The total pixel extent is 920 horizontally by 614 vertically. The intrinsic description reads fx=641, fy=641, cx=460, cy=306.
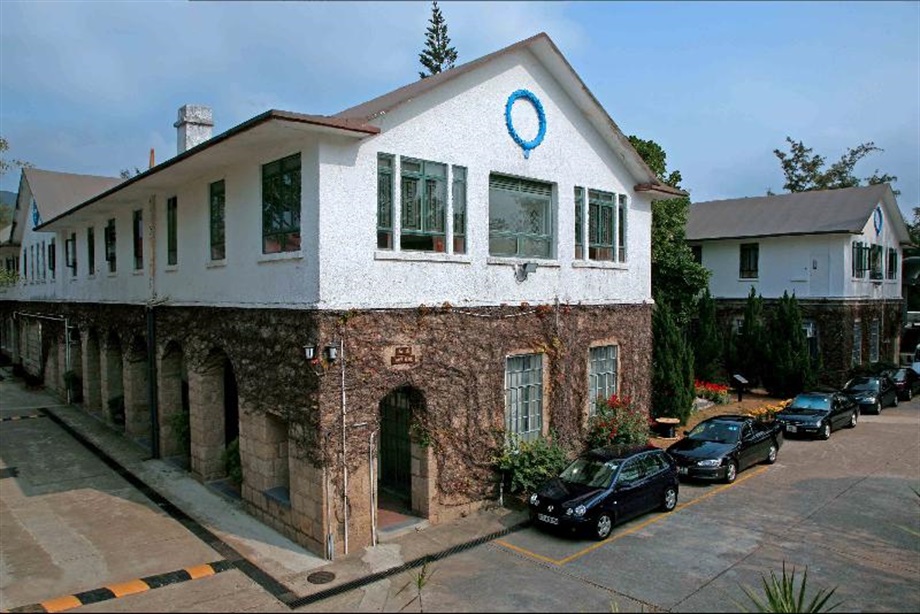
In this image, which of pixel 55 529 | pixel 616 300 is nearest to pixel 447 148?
pixel 616 300

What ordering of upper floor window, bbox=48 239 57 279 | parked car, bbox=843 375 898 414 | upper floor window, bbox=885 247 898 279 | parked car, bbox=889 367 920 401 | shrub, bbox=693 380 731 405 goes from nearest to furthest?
parked car, bbox=843 375 898 414
shrub, bbox=693 380 731 405
parked car, bbox=889 367 920 401
upper floor window, bbox=48 239 57 279
upper floor window, bbox=885 247 898 279

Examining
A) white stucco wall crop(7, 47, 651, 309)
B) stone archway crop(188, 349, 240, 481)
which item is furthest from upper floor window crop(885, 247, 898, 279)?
stone archway crop(188, 349, 240, 481)

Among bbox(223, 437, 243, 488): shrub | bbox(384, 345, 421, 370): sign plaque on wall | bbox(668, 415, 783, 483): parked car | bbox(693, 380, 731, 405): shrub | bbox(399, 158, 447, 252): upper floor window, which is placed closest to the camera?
bbox(384, 345, 421, 370): sign plaque on wall

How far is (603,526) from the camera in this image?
40.2 feet

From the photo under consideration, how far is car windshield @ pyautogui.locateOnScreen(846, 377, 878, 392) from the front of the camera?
2619 centimetres

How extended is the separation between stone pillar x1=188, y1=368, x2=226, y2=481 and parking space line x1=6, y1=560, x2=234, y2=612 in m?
4.88

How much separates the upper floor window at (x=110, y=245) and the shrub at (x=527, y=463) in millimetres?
15394

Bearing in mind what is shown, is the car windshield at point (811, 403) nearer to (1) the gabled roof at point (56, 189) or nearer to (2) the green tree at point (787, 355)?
(2) the green tree at point (787, 355)

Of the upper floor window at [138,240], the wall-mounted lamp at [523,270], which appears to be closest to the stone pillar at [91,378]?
the upper floor window at [138,240]

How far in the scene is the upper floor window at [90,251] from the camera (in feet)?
78.5

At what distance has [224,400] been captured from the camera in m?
16.4

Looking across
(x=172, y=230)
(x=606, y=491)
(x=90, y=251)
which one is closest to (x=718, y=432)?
(x=606, y=491)

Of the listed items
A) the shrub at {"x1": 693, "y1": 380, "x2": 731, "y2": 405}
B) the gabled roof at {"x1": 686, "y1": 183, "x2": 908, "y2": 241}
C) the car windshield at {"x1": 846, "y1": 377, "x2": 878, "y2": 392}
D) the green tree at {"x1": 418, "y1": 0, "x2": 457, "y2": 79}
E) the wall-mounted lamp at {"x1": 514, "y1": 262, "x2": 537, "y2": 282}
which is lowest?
the shrub at {"x1": 693, "y1": 380, "x2": 731, "y2": 405}

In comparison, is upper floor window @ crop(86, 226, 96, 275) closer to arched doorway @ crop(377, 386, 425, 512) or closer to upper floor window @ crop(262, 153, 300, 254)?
upper floor window @ crop(262, 153, 300, 254)
